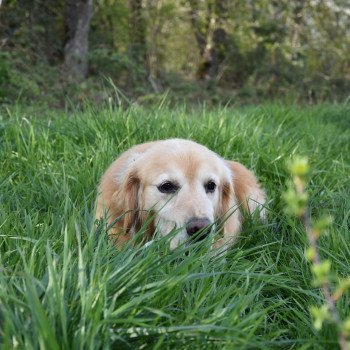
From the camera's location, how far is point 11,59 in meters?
8.52

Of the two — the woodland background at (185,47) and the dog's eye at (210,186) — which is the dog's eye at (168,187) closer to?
the dog's eye at (210,186)

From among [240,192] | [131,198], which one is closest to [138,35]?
[240,192]

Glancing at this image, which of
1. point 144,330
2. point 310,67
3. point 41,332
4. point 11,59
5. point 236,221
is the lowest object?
point 310,67

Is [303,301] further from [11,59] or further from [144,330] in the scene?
[11,59]

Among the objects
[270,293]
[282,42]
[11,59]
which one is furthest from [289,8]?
[270,293]

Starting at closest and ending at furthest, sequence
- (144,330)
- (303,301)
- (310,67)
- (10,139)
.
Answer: (144,330)
(303,301)
(10,139)
(310,67)

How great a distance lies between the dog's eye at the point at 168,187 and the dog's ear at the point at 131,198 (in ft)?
0.58

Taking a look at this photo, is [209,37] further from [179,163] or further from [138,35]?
[179,163]

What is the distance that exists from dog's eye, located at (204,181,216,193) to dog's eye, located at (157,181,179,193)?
0.66 feet

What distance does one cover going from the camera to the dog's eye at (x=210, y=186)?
2.95 meters

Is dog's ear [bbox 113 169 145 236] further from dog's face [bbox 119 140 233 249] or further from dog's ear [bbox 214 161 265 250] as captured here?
dog's ear [bbox 214 161 265 250]

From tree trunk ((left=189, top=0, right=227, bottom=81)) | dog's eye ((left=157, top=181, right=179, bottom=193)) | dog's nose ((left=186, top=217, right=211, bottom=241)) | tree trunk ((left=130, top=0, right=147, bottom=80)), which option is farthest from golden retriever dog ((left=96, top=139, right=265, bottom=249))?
tree trunk ((left=189, top=0, right=227, bottom=81))

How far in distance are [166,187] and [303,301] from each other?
1.08 metres

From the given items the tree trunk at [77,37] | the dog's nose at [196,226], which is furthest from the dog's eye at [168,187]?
the tree trunk at [77,37]
